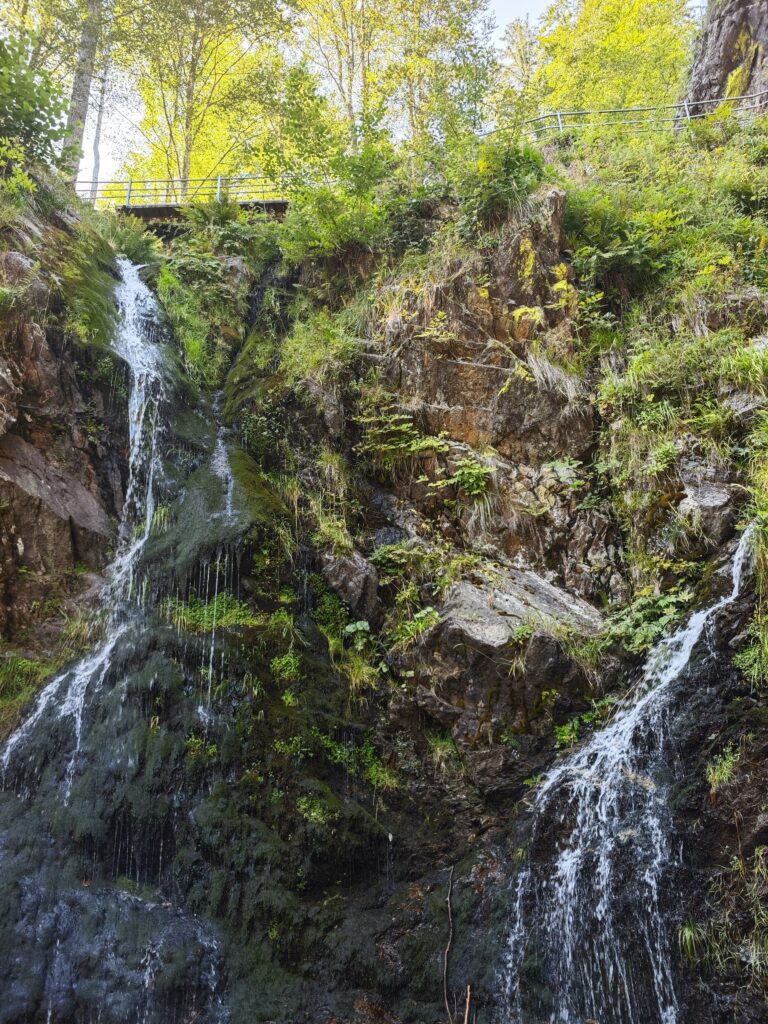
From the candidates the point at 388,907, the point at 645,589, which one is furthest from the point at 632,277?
the point at 388,907

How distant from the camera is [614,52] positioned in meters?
15.8

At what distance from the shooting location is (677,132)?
11547 millimetres

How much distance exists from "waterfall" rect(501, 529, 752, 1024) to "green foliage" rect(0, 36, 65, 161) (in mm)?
10304

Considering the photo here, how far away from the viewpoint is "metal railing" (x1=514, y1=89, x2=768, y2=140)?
11398 millimetres

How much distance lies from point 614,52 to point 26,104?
48.8ft

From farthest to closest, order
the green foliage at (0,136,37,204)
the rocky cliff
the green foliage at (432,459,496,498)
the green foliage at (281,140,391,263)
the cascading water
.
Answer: the green foliage at (281,140,391,263) < the green foliage at (0,136,37,204) < the green foliage at (432,459,496,498) < the rocky cliff < the cascading water

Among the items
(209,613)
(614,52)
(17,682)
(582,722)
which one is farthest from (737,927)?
(614,52)

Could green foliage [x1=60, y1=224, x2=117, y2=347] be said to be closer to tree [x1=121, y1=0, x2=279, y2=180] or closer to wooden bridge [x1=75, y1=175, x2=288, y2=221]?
wooden bridge [x1=75, y1=175, x2=288, y2=221]

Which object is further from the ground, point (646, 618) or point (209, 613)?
point (646, 618)

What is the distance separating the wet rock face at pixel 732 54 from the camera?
1189 cm

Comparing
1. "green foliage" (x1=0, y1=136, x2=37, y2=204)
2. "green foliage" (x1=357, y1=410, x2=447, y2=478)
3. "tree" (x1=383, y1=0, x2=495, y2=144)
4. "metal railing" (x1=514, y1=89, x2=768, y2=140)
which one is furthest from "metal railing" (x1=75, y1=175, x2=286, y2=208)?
"green foliage" (x1=357, y1=410, x2=447, y2=478)

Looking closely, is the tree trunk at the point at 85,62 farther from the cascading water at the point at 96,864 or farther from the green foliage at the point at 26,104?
the cascading water at the point at 96,864

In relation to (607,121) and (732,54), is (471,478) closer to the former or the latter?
(607,121)

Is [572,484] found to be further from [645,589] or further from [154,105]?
[154,105]
